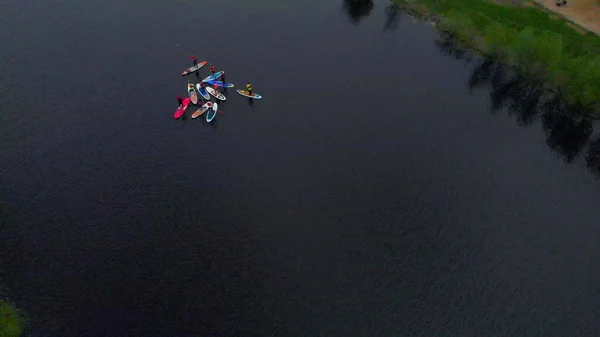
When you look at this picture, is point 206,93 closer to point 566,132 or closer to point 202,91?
point 202,91

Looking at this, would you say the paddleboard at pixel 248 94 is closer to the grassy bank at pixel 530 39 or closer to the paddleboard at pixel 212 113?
the paddleboard at pixel 212 113

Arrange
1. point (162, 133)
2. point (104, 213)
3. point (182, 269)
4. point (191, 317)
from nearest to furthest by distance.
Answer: point (191, 317), point (182, 269), point (104, 213), point (162, 133)

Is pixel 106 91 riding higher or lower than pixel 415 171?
lower

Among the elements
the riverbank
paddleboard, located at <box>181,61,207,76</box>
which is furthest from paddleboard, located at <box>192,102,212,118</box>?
the riverbank

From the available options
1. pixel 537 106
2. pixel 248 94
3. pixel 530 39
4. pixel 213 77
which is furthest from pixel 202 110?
pixel 537 106

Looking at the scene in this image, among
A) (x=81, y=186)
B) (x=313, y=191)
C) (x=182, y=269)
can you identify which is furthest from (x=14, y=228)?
(x=313, y=191)

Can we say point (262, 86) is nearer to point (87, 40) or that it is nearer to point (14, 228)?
point (87, 40)

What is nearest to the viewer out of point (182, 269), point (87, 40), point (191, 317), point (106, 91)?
point (191, 317)
